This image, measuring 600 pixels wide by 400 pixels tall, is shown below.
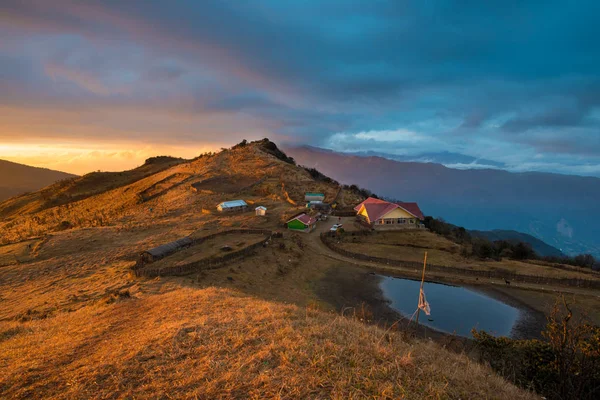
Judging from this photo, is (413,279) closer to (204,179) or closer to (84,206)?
(204,179)

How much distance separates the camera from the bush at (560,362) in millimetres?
8680

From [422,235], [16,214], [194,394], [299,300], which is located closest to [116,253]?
[299,300]

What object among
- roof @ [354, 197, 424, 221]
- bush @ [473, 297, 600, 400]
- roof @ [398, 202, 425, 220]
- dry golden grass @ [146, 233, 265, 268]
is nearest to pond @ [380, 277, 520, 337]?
bush @ [473, 297, 600, 400]

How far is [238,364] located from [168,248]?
1088 inches

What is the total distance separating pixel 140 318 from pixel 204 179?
6697cm

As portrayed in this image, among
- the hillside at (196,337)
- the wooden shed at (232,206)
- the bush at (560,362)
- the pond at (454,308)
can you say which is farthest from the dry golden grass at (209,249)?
the bush at (560,362)

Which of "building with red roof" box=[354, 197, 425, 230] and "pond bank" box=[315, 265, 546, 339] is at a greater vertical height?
"building with red roof" box=[354, 197, 425, 230]

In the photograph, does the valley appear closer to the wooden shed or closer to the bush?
the wooden shed

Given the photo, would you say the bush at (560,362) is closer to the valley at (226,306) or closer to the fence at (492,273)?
the valley at (226,306)

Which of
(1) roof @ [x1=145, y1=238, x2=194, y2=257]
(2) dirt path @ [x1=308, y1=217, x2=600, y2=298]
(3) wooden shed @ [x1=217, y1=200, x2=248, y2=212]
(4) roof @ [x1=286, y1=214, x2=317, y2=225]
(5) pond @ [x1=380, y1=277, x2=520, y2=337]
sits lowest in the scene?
(5) pond @ [x1=380, y1=277, x2=520, y2=337]

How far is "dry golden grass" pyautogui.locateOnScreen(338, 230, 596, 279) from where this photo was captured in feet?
114

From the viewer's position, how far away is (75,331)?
12.1 m

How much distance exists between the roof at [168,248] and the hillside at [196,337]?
2432 mm

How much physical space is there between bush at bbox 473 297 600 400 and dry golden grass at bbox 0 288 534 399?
2.83 m
